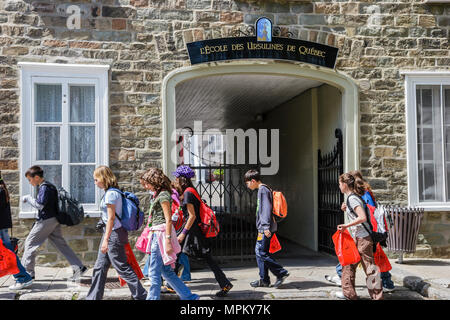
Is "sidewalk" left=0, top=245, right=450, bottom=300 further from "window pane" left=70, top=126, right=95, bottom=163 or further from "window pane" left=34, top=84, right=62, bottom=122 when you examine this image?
"window pane" left=34, top=84, right=62, bottom=122

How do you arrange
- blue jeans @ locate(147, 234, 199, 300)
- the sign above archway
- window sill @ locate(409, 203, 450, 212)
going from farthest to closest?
window sill @ locate(409, 203, 450, 212) < the sign above archway < blue jeans @ locate(147, 234, 199, 300)

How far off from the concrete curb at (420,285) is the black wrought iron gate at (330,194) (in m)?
1.82

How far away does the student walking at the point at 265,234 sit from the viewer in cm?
701

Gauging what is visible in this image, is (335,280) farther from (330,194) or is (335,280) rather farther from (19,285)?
(19,285)

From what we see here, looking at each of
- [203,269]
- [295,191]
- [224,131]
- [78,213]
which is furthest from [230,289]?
[224,131]

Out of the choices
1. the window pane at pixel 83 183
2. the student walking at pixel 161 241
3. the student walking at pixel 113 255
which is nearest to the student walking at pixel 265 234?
the student walking at pixel 161 241

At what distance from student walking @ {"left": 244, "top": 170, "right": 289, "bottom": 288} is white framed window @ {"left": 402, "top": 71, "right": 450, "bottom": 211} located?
140 inches

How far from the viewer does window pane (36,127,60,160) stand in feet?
27.3

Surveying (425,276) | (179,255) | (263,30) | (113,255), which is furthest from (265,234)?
(263,30)

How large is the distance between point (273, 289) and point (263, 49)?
4.04m

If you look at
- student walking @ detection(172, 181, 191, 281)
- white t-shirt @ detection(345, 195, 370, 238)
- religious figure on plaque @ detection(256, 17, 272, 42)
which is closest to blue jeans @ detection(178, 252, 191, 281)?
student walking @ detection(172, 181, 191, 281)

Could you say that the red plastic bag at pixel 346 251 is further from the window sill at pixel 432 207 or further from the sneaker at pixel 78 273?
the sneaker at pixel 78 273

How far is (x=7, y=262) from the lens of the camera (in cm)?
632

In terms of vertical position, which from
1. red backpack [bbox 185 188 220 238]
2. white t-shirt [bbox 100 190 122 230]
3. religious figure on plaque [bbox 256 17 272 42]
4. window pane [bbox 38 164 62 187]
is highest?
religious figure on plaque [bbox 256 17 272 42]
